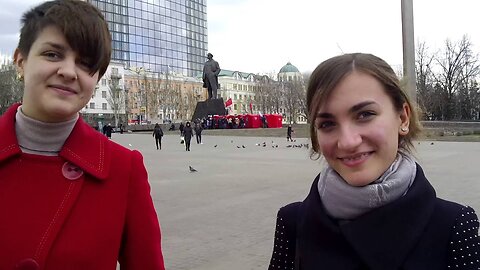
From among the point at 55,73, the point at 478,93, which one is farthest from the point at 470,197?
the point at 478,93

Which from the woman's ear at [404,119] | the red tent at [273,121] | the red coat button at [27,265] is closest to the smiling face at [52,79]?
the red coat button at [27,265]

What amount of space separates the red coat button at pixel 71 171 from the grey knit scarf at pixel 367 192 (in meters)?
0.83

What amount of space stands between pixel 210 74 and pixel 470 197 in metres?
33.5

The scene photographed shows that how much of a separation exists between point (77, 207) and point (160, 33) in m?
103

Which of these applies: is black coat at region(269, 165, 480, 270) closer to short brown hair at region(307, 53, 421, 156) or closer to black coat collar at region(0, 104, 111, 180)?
short brown hair at region(307, 53, 421, 156)

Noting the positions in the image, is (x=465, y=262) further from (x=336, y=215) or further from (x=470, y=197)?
(x=470, y=197)

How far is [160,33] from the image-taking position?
101 meters

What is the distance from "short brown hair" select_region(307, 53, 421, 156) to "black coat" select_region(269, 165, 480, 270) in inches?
11.1

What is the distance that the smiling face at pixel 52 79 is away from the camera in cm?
159

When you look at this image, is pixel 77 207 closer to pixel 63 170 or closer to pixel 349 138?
pixel 63 170

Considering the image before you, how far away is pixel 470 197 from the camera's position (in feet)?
29.2

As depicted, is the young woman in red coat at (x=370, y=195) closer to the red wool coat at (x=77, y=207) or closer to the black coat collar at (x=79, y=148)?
the red wool coat at (x=77, y=207)

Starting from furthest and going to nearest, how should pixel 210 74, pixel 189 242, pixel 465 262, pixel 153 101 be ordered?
pixel 153 101 < pixel 210 74 < pixel 189 242 < pixel 465 262

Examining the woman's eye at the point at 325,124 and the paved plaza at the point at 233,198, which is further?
the paved plaza at the point at 233,198
